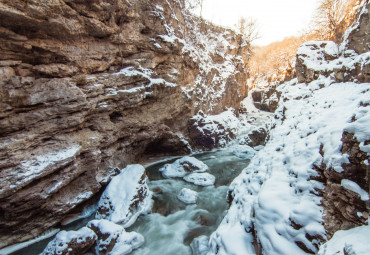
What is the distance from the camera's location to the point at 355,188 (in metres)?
2.69

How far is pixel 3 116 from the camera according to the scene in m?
5.14

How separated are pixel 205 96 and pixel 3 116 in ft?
41.0

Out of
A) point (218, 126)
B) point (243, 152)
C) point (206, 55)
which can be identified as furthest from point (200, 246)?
point (206, 55)

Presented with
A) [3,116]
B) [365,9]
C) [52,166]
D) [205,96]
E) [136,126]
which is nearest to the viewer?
[3,116]

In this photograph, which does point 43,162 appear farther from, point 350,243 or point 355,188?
point 355,188

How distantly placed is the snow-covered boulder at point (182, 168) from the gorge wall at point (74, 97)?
1.90 metres

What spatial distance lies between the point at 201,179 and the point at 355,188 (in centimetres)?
711

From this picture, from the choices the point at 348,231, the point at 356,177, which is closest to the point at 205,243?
the point at 348,231

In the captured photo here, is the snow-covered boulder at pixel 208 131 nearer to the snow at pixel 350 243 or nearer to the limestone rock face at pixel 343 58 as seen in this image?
the limestone rock face at pixel 343 58

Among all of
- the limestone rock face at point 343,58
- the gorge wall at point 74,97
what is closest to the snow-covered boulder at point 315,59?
the limestone rock face at point 343,58

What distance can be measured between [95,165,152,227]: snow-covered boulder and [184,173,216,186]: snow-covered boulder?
245 cm

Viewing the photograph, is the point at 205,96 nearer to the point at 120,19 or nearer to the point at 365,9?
the point at 120,19

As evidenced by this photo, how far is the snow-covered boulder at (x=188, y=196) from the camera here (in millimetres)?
7726

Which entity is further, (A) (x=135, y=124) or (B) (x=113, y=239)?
(A) (x=135, y=124)
